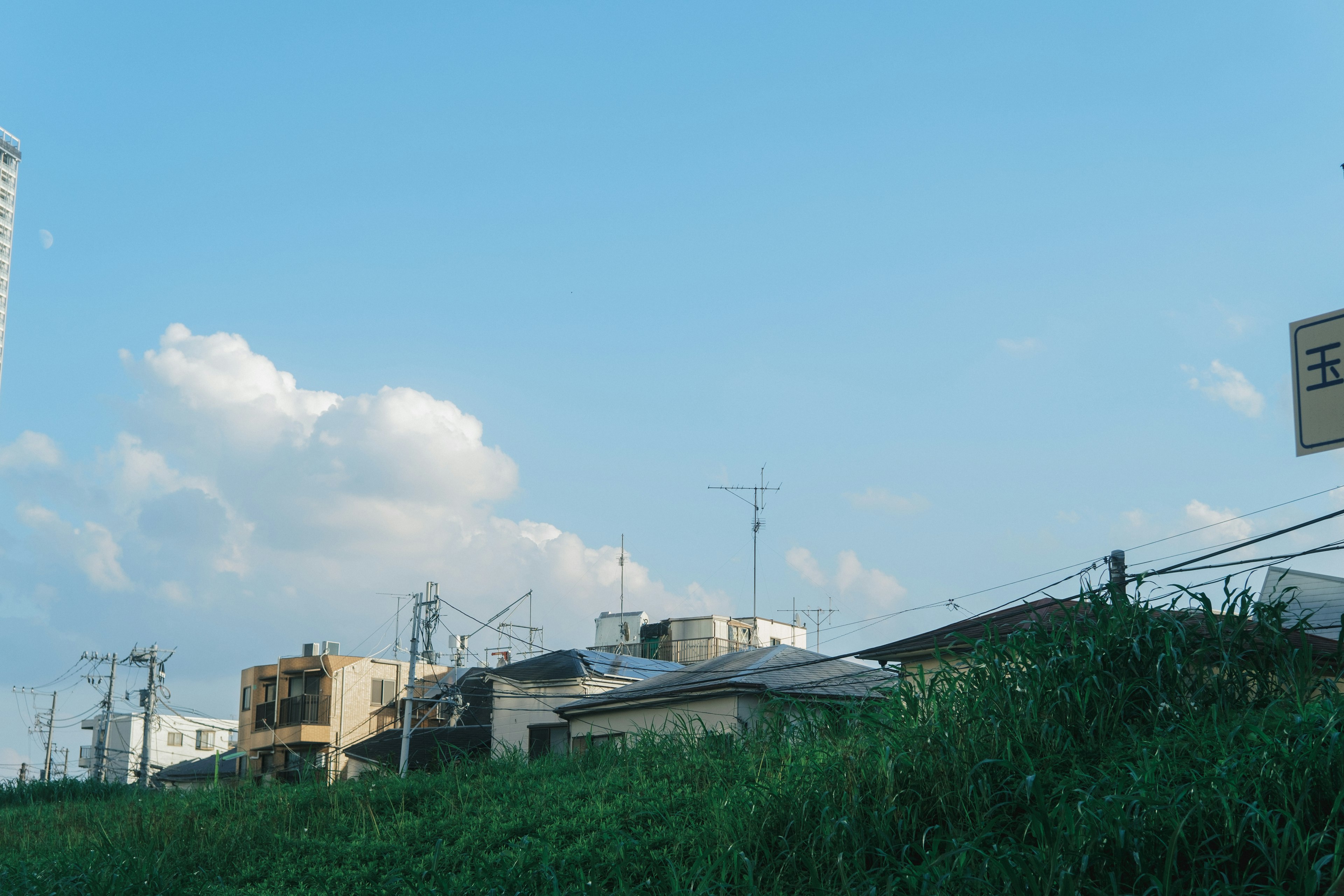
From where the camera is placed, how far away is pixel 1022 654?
8.20 m

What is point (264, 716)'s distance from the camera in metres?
50.2

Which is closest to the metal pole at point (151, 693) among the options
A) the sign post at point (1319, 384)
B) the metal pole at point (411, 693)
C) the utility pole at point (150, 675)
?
the utility pole at point (150, 675)

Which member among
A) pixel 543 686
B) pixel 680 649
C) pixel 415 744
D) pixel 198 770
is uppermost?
pixel 680 649

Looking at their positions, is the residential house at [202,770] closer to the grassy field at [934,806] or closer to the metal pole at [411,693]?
the metal pole at [411,693]

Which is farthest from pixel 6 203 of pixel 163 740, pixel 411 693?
pixel 411 693

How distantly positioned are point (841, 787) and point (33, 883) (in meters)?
8.02

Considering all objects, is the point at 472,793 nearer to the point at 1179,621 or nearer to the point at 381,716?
the point at 1179,621

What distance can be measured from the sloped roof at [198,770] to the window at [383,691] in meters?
6.09

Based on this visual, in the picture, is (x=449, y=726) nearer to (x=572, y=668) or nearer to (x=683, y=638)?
(x=572, y=668)

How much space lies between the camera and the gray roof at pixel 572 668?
31984 millimetres

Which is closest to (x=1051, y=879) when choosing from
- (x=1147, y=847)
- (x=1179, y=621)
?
(x=1147, y=847)

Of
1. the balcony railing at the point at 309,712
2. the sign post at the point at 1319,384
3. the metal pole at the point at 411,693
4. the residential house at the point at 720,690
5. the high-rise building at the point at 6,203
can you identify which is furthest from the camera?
the high-rise building at the point at 6,203

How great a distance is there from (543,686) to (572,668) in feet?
3.41

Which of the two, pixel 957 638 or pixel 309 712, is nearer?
pixel 957 638
